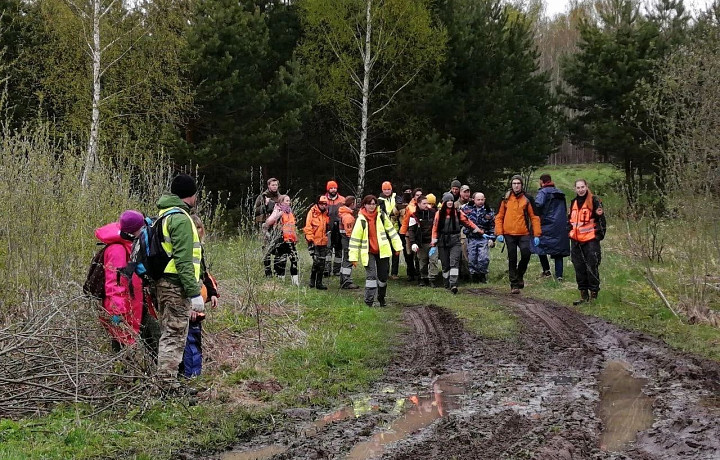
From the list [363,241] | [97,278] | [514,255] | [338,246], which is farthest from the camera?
[338,246]

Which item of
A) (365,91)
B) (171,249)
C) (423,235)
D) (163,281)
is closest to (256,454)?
(163,281)

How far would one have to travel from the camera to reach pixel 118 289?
6.62 metres

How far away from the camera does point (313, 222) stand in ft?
45.6

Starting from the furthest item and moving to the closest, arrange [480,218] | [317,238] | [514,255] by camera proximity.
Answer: [480,218]
[317,238]
[514,255]

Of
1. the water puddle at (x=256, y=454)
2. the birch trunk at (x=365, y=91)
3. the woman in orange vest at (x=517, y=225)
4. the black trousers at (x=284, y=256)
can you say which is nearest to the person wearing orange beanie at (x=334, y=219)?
the black trousers at (x=284, y=256)

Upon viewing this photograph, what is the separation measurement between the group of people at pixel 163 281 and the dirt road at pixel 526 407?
126cm

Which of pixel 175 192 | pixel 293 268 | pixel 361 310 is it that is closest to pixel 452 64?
pixel 293 268

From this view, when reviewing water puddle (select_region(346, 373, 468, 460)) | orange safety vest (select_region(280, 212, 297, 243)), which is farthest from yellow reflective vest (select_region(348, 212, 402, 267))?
water puddle (select_region(346, 373, 468, 460))

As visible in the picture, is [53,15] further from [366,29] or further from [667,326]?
[667,326]

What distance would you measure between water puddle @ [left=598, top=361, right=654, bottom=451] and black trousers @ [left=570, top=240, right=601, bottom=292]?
3685 millimetres

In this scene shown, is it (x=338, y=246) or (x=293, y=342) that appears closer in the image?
(x=293, y=342)

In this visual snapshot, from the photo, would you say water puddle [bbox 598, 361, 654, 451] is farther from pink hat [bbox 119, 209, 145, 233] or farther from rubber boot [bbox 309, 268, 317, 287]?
rubber boot [bbox 309, 268, 317, 287]

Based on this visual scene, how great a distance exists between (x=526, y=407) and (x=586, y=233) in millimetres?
5413

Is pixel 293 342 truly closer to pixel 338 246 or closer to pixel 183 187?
pixel 183 187
